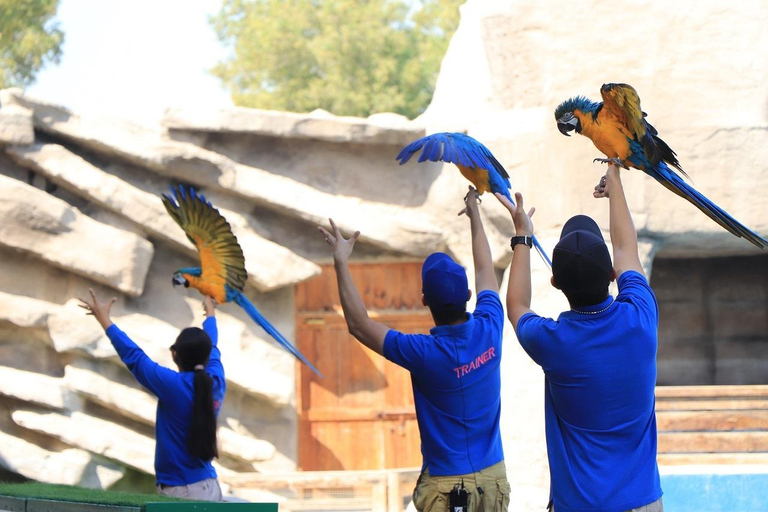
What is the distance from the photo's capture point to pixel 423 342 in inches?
103

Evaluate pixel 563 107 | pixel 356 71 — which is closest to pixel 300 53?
pixel 356 71

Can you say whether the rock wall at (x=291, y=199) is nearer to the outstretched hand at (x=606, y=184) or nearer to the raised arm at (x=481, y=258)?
the raised arm at (x=481, y=258)

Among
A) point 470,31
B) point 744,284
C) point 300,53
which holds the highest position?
point 300,53

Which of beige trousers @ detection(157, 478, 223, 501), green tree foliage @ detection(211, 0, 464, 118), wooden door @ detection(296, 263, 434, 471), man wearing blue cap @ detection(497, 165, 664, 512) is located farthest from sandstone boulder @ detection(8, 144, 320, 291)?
green tree foliage @ detection(211, 0, 464, 118)

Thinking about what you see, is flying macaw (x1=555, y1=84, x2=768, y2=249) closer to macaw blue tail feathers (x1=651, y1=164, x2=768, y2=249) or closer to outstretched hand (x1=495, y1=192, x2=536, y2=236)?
macaw blue tail feathers (x1=651, y1=164, x2=768, y2=249)

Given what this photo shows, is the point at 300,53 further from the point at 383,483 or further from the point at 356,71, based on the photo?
the point at 383,483

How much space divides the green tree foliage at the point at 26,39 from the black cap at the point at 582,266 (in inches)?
514

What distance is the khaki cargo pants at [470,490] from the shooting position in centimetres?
266

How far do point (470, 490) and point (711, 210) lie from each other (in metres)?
1.00

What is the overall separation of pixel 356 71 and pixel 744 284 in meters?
12.3

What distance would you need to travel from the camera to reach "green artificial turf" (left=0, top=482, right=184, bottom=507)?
9.18 feet

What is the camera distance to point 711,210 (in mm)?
2732

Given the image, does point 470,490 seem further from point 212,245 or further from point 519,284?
point 212,245

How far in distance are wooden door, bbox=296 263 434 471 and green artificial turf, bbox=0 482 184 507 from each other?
415 cm
